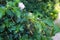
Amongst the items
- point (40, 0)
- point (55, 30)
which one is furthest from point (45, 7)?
point (55, 30)

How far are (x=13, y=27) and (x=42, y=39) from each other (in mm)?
614

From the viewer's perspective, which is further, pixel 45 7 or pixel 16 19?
pixel 45 7

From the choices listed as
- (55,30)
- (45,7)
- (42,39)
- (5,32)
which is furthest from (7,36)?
(45,7)

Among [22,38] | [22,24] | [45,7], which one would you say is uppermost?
[45,7]

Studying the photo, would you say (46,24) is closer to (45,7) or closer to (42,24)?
(42,24)

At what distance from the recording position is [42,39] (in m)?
3.81

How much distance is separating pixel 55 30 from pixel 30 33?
572 mm

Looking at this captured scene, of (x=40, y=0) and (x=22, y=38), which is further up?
(x=40, y=0)

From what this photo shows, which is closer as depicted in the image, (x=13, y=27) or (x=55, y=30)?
(x=13, y=27)

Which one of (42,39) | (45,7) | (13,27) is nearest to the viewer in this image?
(13,27)

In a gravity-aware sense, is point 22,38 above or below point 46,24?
below

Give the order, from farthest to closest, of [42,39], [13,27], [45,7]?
[45,7] < [42,39] < [13,27]

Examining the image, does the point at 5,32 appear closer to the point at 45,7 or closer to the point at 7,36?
the point at 7,36

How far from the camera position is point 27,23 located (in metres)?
3.66
